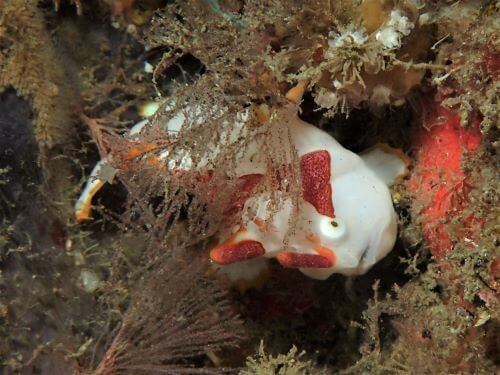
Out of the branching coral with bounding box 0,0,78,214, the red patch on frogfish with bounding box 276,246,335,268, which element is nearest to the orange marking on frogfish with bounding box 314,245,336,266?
the red patch on frogfish with bounding box 276,246,335,268

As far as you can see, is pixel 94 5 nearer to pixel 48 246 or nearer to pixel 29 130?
pixel 29 130

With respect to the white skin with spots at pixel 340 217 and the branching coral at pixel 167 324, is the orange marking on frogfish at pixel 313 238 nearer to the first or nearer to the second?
the white skin with spots at pixel 340 217

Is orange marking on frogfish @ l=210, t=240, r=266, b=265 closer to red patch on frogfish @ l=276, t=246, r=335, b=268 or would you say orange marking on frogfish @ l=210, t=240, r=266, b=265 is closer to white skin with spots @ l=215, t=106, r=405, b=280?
white skin with spots @ l=215, t=106, r=405, b=280

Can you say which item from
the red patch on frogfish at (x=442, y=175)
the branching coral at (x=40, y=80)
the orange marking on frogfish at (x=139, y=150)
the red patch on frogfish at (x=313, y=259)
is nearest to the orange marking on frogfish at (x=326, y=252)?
the red patch on frogfish at (x=313, y=259)

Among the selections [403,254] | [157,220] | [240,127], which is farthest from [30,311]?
[403,254]

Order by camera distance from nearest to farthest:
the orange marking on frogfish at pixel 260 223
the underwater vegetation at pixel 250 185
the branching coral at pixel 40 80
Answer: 1. the underwater vegetation at pixel 250 185
2. the orange marking on frogfish at pixel 260 223
3. the branching coral at pixel 40 80

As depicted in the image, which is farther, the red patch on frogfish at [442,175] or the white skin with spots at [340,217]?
the white skin with spots at [340,217]

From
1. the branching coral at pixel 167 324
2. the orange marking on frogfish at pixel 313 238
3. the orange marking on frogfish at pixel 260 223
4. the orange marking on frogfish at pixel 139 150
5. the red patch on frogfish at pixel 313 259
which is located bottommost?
the branching coral at pixel 167 324
